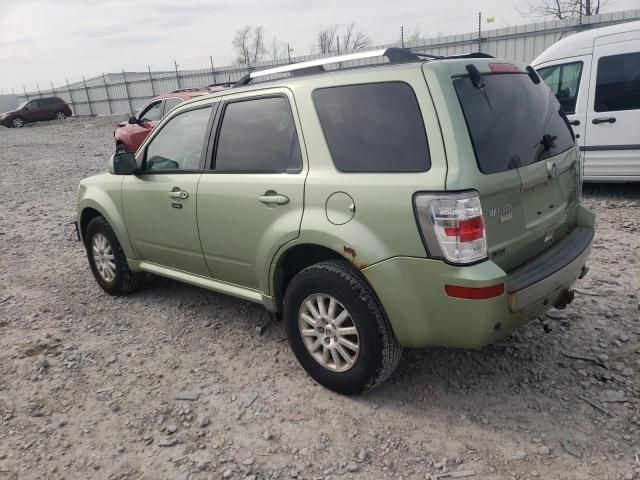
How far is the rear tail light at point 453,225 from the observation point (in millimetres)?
2434

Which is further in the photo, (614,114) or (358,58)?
(614,114)

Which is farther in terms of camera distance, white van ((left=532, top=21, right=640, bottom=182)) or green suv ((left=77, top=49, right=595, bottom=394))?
white van ((left=532, top=21, right=640, bottom=182))

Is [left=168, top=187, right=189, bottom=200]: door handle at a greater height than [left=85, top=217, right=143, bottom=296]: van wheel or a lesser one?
greater

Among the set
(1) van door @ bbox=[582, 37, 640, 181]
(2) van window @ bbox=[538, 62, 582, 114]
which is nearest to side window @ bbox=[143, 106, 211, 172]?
(2) van window @ bbox=[538, 62, 582, 114]

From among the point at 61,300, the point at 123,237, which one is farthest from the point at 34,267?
the point at 123,237

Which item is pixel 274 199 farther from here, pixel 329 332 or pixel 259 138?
pixel 329 332

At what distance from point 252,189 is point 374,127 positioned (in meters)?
0.90

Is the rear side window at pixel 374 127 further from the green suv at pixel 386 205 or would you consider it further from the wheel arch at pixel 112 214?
the wheel arch at pixel 112 214

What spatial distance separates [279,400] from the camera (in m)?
3.11

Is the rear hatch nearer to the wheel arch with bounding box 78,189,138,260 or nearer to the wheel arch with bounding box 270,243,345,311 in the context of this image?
the wheel arch with bounding box 270,243,345,311

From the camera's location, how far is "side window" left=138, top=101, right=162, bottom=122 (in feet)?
38.3

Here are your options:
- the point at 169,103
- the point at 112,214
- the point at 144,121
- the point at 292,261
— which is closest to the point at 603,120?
the point at 292,261

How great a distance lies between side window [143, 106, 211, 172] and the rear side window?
3.69 feet

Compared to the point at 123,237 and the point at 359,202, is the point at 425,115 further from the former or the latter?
the point at 123,237
